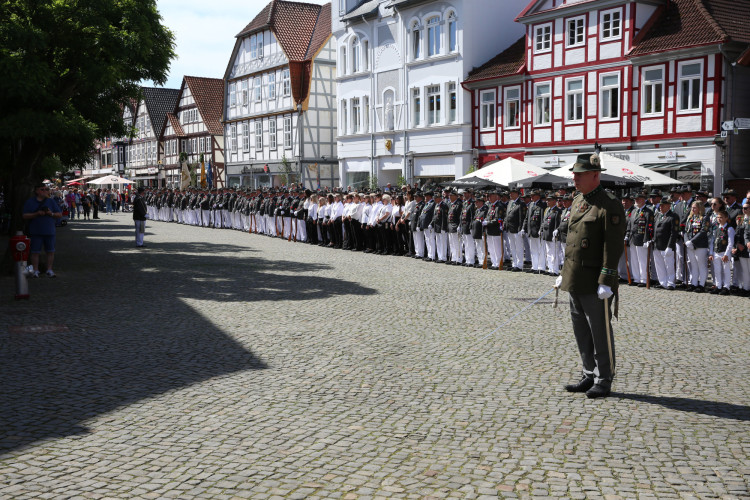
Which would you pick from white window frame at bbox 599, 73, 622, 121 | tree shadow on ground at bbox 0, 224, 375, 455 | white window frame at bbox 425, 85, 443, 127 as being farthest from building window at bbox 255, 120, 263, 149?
tree shadow on ground at bbox 0, 224, 375, 455

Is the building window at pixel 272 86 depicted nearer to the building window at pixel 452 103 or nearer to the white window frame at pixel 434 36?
the white window frame at pixel 434 36

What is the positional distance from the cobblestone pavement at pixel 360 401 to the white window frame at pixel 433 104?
26704 mm

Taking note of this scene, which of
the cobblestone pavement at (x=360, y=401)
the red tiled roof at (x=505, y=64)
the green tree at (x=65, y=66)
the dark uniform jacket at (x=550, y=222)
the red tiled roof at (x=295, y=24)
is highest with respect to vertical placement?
the red tiled roof at (x=295, y=24)

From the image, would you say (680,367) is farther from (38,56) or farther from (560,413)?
(38,56)

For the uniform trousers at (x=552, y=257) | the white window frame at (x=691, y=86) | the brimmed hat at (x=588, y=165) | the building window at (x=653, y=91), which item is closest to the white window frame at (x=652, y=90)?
the building window at (x=653, y=91)

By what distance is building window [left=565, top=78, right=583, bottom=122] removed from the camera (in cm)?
3262

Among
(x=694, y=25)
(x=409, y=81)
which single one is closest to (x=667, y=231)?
(x=694, y=25)

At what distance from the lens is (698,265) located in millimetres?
14906

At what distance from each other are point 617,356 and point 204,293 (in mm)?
7878

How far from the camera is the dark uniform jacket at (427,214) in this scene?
70.3 feet

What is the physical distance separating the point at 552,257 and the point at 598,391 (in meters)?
10.8

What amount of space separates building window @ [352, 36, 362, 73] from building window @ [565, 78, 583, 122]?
14893 millimetres

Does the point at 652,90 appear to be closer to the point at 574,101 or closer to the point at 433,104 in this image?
the point at 574,101

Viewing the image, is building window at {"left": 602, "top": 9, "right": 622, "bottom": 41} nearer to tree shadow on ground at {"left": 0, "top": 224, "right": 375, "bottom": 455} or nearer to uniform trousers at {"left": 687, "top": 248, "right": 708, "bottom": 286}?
tree shadow on ground at {"left": 0, "top": 224, "right": 375, "bottom": 455}
